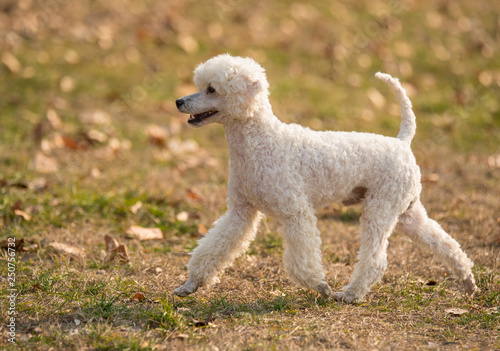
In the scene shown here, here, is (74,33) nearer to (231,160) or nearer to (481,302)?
(231,160)

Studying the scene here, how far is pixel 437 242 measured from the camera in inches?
160

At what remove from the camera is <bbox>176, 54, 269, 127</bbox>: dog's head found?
354 cm

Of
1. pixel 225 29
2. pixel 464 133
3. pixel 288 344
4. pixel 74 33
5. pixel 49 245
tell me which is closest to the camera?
pixel 288 344

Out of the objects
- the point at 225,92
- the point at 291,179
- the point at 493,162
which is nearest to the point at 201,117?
the point at 225,92

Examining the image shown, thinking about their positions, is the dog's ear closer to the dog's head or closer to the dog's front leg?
the dog's head

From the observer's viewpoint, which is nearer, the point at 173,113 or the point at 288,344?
the point at 288,344

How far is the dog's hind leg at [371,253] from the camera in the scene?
384cm

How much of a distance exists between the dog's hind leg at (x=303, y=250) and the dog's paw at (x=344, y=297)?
0.20 metres

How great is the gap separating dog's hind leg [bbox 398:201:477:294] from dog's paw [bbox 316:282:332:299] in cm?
78

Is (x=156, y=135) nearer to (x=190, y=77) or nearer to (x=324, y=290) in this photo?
(x=190, y=77)

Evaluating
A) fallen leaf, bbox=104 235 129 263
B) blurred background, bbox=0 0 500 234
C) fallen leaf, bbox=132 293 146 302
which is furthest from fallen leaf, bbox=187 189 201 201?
fallen leaf, bbox=132 293 146 302

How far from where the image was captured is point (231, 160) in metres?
3.81

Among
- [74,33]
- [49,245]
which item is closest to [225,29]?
[74,33]

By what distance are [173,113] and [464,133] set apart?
4319mm
